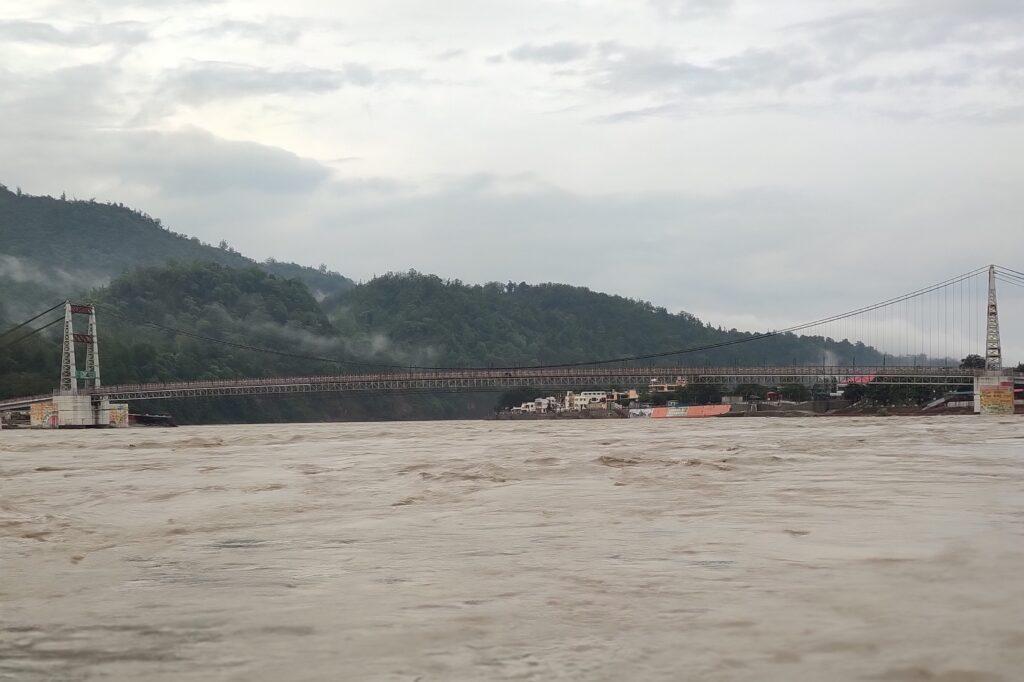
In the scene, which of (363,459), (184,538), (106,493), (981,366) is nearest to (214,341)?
(981,366)

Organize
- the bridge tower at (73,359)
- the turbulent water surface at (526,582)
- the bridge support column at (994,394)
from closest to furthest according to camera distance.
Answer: the turbulent water surface at (526,582), the bridge support column at (994,394), the bridge tower at (73,359)

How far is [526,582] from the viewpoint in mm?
10148

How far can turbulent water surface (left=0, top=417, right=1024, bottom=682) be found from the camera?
24.3 ft

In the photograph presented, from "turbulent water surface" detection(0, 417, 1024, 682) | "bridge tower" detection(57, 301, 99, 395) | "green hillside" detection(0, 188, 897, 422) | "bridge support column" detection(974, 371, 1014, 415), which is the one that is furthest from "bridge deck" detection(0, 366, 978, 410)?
"turbulent water surface" detection(0, 417, 1024, 682)

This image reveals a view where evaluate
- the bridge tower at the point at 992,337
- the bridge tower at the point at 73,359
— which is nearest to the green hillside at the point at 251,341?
the bridge tower at the point at 73,359

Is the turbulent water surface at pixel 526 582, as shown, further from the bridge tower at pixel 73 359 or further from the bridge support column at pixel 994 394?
the bridge tower at pixel 73 359

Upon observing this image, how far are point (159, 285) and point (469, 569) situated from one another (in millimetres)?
159438

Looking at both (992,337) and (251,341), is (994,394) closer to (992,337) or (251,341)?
(992,337)

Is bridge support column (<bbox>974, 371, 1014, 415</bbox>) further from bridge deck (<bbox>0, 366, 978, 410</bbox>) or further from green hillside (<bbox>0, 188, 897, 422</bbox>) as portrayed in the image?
green hillside (<bbox>0, 188, 897, 422</bbox>)

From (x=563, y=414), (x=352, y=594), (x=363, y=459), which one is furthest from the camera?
(x=563, y=414)

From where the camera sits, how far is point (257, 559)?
12000 mm

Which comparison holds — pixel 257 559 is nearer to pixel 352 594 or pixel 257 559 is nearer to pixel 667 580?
pixel 352 594

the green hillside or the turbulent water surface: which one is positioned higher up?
the green hillside

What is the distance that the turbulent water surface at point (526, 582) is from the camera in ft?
24.3
